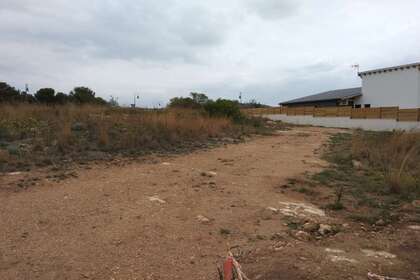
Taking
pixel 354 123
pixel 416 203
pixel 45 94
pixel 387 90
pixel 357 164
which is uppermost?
pixel 387 90

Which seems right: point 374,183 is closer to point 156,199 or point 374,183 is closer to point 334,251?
point 334,251

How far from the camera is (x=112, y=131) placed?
1001 centimetres

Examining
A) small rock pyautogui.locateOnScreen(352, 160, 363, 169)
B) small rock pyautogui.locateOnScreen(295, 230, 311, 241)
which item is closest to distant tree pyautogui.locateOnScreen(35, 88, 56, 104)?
small rock pyautogui.locateOnScreen(352, 160, 363, 169)

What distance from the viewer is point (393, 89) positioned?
28594mm

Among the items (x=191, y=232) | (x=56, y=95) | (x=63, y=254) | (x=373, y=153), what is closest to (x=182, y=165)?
(x=191, y=232)

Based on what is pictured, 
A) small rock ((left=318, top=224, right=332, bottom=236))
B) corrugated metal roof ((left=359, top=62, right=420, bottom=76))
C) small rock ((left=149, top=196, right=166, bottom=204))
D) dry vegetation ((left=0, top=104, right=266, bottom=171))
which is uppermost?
corrugated metal roof ((left=359, top=62, right=420, bottom=76))

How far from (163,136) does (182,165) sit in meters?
2.99

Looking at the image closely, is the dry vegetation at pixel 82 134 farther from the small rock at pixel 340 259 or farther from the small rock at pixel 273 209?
the small rock at pixel 340 259

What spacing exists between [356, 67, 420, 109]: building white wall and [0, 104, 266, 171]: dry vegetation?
65.3 feet

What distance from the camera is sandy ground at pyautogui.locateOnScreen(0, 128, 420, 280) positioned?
3.18 metres

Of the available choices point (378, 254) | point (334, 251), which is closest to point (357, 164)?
point (378, 254)

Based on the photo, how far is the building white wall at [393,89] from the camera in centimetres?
2678

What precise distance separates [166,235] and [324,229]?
1884mm

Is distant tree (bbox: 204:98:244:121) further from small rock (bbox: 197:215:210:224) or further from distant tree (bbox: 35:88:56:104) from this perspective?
small rock (bbox: 197:215:210:224)
